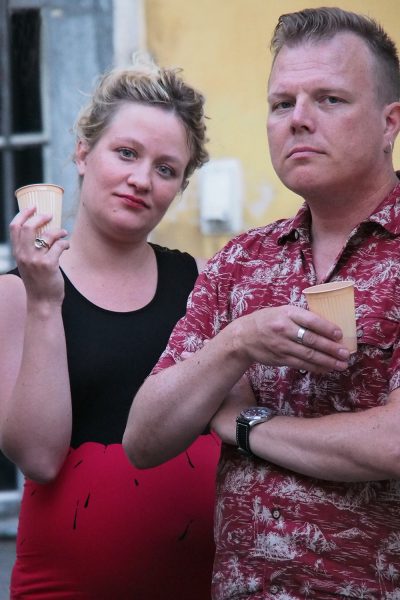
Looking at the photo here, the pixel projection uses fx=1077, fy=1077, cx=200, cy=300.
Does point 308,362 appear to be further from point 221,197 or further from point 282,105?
point 221,197

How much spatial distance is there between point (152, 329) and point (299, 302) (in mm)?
722

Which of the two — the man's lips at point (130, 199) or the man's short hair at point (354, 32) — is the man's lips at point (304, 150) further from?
the man's lips at point (130, 199)

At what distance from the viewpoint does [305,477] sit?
212 centimetres

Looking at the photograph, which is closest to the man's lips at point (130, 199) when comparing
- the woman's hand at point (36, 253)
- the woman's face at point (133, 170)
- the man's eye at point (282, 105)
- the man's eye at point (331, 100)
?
the woman's face at point (133, 170)

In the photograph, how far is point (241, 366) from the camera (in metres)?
2.12

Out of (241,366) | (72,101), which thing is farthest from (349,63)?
(72,101)

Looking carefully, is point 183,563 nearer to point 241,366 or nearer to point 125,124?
point 241,366

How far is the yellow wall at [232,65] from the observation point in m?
4.48

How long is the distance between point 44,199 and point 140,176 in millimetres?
367

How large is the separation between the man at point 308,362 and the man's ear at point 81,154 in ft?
2.39

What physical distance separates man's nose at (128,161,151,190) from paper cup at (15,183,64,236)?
0.98 feet

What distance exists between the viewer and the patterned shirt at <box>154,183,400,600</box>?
205 centimetres

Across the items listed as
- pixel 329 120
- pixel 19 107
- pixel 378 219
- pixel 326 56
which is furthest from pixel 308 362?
pixel 19 107

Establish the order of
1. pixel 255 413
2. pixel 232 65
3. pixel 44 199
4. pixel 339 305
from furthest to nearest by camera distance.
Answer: pixel 232 65 → pixel 44 199 → pixel 255 413 → pixel 339 305
